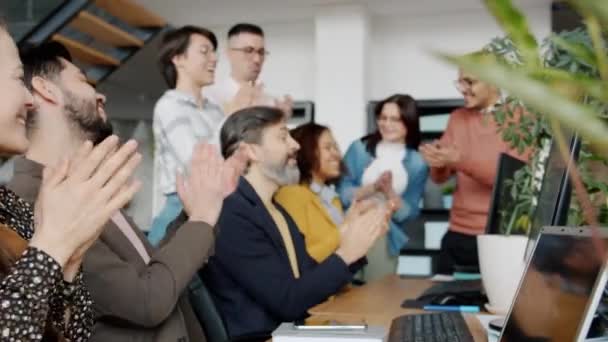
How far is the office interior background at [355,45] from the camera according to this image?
4.82 m

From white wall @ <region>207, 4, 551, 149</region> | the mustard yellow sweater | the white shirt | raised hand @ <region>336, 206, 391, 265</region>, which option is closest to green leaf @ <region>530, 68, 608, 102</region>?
raised hand @ <region>336, 206, 391, 265</region>

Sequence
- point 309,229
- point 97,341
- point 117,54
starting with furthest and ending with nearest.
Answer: point 117,54, point 309,229, point 97,341

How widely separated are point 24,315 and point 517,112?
1418 mm

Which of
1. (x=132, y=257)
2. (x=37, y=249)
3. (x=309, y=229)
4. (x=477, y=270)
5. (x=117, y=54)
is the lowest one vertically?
(x=477, y=270)

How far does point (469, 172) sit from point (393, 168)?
0.62 metres

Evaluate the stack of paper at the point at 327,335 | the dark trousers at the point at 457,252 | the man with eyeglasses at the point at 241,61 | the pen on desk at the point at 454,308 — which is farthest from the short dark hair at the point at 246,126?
the stack of paper at the point at 327,335


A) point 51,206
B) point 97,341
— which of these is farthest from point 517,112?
point 51,206

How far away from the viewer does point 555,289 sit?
0.76 meters

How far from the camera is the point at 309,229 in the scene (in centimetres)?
232

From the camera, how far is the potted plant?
0.20 meters

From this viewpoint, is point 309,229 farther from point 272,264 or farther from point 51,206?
point 51,206

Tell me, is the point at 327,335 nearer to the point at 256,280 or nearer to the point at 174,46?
the point at 256,280

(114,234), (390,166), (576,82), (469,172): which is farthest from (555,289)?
(390,166)

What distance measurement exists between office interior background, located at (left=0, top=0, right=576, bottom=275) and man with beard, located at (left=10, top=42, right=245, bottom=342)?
3486 millimetres
